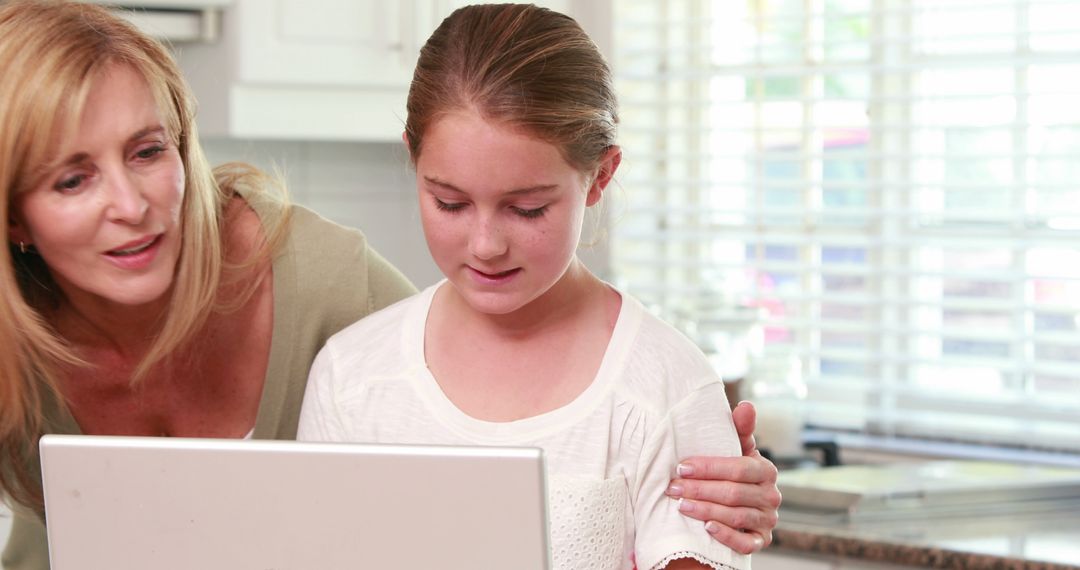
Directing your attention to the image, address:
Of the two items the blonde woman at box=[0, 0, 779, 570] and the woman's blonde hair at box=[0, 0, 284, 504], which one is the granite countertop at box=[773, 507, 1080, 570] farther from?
the woman's blonde hair at box=[0, 0, 284, 504]

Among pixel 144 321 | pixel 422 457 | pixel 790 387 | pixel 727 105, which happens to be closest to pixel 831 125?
pixel 727 105

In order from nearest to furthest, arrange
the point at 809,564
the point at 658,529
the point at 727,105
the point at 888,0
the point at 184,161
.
Result: 1. the point at 658,529
2. the point at 184,161
3. the point at 809,564
4. the point at 888,0
5. the point at 727,105

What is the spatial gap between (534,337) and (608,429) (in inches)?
5.3

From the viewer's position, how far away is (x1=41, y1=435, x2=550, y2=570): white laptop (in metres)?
0.75

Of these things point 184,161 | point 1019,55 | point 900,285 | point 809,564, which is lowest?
point 809,564

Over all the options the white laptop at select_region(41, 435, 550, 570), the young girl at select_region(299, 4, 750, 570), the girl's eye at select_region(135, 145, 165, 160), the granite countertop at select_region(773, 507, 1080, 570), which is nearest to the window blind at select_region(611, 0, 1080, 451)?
the granite countertop at select_region(773, 507, 1080, 570)

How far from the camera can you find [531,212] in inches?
41.8

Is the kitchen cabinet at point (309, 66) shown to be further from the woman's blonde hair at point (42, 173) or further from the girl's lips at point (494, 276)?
the girl's lips at point (494, 276)

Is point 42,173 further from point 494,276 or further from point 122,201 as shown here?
point 494,276

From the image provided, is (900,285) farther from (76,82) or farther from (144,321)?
(76,82)

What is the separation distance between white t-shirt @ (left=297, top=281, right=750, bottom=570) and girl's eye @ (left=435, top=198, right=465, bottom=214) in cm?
20

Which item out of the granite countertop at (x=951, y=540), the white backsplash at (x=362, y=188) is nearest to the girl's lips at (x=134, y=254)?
the granite countertop at (x=951, y=540)

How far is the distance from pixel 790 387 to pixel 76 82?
155 centimetres

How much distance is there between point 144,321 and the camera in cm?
145
